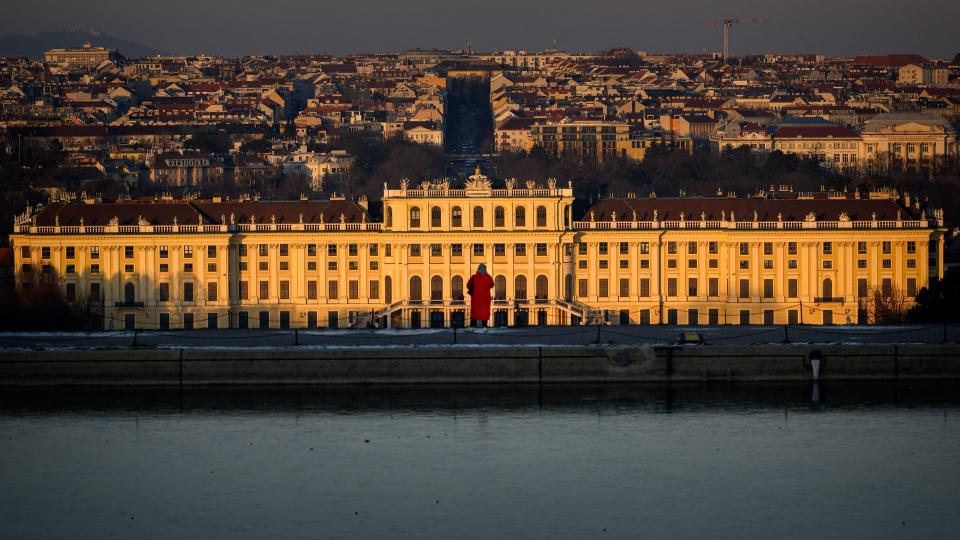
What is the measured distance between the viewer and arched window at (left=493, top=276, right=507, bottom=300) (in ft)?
281

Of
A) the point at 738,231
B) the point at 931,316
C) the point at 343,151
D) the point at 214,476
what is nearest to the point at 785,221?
the point at 738,231

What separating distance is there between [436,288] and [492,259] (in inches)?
78.8

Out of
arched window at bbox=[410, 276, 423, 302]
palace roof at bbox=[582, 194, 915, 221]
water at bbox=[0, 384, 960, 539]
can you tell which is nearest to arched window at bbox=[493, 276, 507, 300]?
arched window at bbox=[410, 276, 423, 302]

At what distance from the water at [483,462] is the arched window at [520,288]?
1093 inches

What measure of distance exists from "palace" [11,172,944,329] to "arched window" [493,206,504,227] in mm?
31

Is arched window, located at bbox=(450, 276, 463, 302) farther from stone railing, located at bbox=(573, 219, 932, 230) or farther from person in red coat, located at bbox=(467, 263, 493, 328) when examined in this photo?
person in red coat, located at bbox=(467, 263, 493, 328)

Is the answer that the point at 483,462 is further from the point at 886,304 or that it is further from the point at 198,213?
the point at 198,213

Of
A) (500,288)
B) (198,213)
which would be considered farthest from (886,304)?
(198,213)

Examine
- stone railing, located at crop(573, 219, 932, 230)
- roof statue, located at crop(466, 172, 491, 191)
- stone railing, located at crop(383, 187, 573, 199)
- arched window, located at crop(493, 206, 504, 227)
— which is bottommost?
stone railing, located at crop(573, 219, 932, 230)

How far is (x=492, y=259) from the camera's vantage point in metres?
87.1

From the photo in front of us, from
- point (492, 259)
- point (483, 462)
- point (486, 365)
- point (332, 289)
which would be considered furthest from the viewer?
point (332, 289)

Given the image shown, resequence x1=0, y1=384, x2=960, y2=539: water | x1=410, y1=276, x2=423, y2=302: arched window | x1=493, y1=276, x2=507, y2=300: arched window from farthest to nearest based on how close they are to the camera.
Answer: x1=410, y1=276, x2=423, y2=302: arched window < x1=493, y1=276, x2=507, y2=300: arched window < x1=0, y1=384, x2=960, y2=539: water

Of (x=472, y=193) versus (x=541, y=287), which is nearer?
(x=541, y=287)

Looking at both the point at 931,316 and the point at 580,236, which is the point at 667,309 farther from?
the point at 931,316
